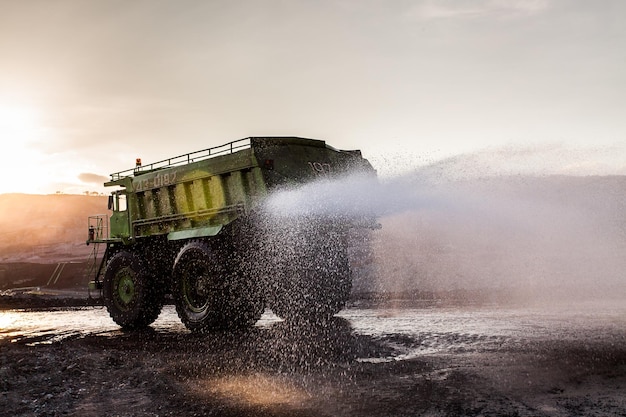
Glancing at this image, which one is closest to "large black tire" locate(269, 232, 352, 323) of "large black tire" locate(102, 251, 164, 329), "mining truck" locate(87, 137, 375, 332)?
"mining truck" locate(87, 137, 375, 332)

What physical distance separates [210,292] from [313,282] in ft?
7.21

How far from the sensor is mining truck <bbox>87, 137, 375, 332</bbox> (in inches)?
393

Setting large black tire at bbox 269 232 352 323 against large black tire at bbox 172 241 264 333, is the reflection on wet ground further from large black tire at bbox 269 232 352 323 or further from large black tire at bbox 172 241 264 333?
large black tire at bbox 172 241 264 333

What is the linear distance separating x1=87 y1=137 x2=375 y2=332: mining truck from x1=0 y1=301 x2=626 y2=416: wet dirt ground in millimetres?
692

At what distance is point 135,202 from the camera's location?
1289 centimetres

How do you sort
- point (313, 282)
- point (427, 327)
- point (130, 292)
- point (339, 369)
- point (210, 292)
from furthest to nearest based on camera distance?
point (130, 292) < point (313, 282) < point (210, 292) < point (427, 327) < point (339, 369)

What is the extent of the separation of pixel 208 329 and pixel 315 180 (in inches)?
133

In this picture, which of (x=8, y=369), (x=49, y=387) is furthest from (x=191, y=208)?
(x=49, y=387)

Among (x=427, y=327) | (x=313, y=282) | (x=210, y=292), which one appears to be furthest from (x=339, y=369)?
(x=313, y=282)

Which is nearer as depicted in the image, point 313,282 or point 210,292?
point 210,292

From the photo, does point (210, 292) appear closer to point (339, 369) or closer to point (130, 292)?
point (130, 292)

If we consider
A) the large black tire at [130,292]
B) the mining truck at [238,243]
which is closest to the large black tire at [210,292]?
the mining truck at [238,243]

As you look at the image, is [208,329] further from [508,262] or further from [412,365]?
[508,262]

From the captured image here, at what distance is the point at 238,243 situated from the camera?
399 inches
